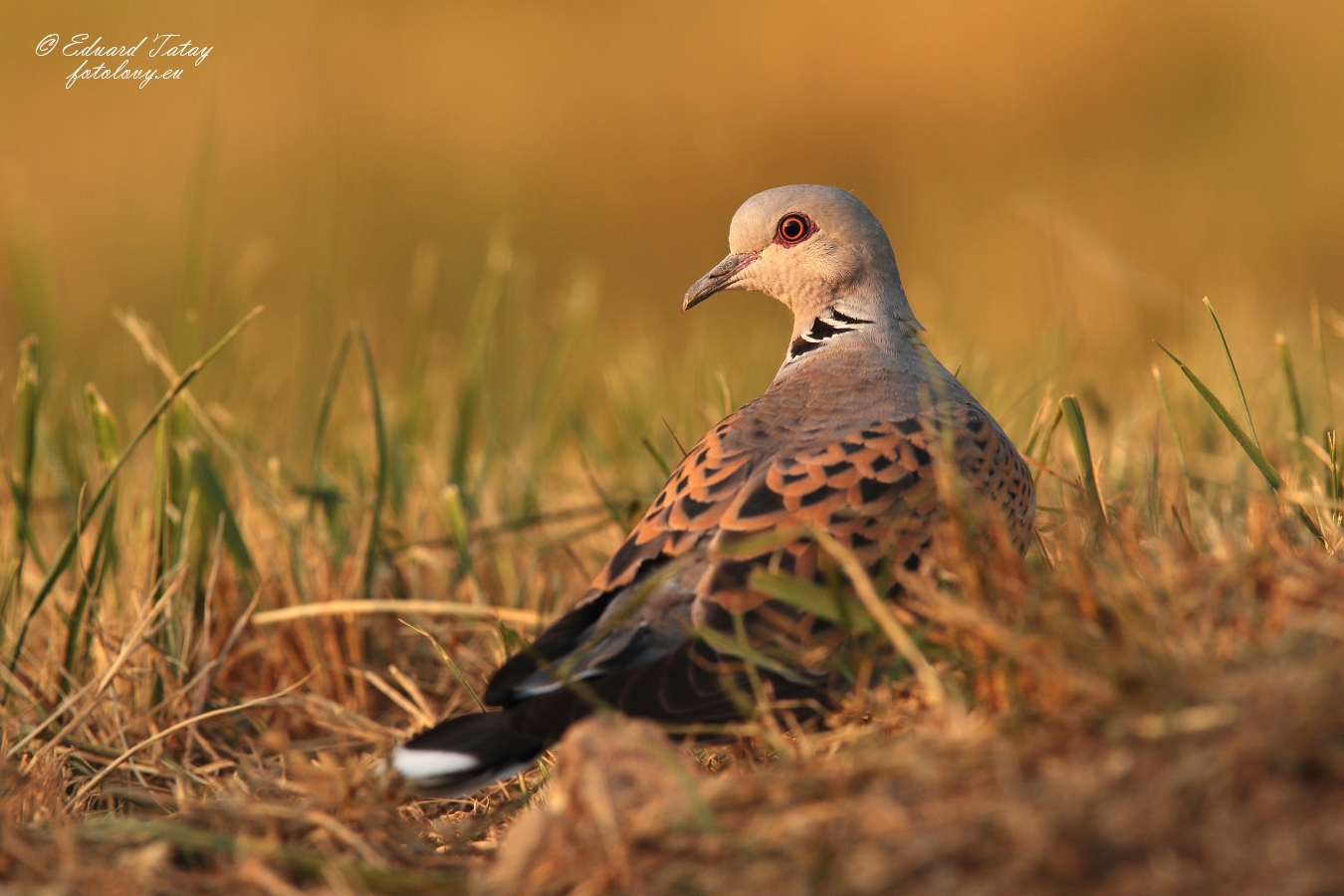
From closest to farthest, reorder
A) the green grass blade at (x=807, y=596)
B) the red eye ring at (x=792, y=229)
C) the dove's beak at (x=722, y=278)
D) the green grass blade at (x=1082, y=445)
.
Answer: the green grass blade at (x=807, y=596)
the green grass blade at (x=1082, y=445)
the red eye ring at (x=792, y=229)
the dove's beak at (x=722, y=278)

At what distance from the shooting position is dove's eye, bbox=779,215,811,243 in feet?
14.2

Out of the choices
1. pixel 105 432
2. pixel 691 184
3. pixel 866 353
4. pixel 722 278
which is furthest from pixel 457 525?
pixel 691 184

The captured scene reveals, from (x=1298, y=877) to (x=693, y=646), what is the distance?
1.35m

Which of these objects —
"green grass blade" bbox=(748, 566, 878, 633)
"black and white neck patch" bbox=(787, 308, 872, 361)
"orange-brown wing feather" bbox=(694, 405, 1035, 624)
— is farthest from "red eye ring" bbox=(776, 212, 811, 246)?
"green grass blade" bbox=(748, 566, 878, 633)

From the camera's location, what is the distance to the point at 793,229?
4332mm

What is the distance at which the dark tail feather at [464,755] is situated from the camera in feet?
8.77

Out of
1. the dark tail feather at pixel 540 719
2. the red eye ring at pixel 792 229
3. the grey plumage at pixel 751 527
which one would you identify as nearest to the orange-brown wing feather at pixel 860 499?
the grey plumage at pixel 751 527

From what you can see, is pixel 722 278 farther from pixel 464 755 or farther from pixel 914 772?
pixel 914 772

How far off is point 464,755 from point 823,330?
6.68 ft

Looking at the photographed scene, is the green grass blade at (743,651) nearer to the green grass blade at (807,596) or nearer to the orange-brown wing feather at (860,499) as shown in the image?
the green grass blade at (807,596)

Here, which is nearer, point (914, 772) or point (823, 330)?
point (914, 772)

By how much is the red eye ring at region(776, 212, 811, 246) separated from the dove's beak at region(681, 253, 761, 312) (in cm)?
12

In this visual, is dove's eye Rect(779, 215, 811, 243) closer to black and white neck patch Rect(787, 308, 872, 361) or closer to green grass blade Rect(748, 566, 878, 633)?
black and white neck patch Rect(787, 308, 872, 361)

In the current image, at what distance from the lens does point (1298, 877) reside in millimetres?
1791
